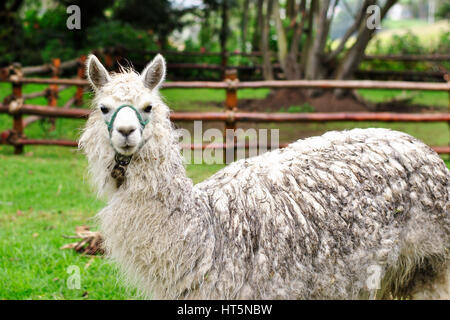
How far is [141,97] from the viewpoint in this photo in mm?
2561

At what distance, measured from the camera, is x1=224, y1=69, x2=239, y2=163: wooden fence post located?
775 cm

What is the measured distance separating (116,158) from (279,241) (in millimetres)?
890

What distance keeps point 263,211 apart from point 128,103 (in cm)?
86

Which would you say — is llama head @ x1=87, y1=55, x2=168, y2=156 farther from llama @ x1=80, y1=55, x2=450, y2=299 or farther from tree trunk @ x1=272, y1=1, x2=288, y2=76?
tree trunk @ x1=272, y1=1, x2=288, y2=76

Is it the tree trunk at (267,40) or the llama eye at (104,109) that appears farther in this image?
the tree trunk at (267,40)

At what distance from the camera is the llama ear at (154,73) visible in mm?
2686

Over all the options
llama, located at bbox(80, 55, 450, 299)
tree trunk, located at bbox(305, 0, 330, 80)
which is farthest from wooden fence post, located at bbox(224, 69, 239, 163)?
llama, located at bbox(80, 55, 450, 299)

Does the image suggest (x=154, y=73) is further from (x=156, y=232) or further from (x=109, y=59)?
(x=109, y=59)

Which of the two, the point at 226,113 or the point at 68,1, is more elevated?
the point at 68,1

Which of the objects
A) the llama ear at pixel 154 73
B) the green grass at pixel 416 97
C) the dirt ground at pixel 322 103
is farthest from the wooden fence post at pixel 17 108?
the green grass at pixel 416 97

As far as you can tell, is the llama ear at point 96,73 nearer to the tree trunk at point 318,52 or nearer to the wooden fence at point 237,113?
the wooden fence at point 237,113

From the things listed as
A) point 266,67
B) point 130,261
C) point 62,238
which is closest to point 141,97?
point 130,261

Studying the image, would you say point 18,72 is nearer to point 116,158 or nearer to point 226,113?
point 226,113

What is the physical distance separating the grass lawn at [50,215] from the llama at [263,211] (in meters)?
0.55
